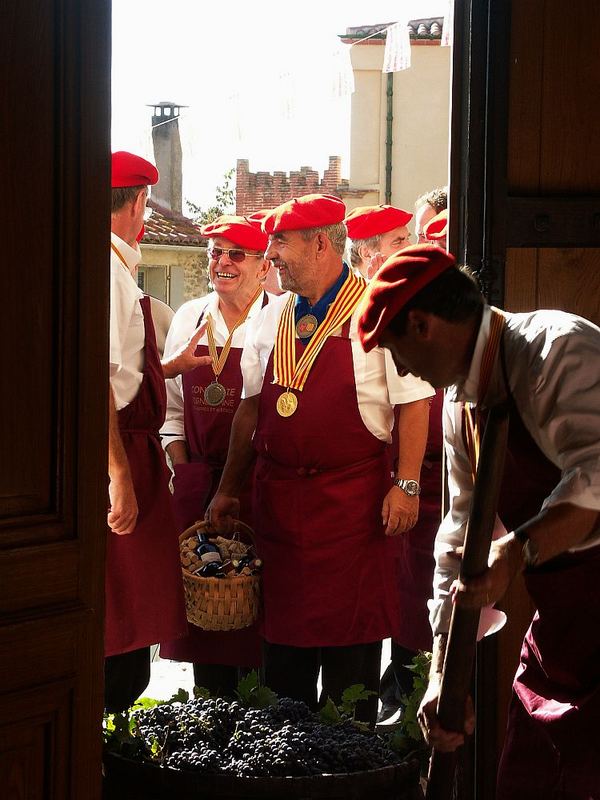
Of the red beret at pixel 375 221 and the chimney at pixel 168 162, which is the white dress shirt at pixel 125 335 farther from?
the chimney at pixel 168 162

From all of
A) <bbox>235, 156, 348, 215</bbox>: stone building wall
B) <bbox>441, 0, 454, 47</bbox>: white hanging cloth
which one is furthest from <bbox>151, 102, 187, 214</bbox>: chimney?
<bbox>441, 0, 454, 47</bbox>: white hanging cloth

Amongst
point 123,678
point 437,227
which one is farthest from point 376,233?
point 123,678

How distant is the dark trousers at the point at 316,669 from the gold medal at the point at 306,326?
1159 mm

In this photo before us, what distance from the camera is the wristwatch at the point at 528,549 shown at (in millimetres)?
2291

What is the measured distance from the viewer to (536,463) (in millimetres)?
2568

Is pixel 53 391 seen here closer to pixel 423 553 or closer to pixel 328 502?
pixel 328 502

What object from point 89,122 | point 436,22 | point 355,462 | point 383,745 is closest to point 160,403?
point 355,462

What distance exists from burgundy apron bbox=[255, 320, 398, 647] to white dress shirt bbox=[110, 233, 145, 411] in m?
0.62

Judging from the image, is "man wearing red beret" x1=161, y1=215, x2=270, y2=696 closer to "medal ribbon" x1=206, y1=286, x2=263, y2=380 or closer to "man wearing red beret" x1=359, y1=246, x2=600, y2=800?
"medal ribbon" x1=206, y1=286, x2=263, y2=380

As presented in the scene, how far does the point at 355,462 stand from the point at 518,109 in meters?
1.45

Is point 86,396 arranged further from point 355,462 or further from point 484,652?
point 355,462

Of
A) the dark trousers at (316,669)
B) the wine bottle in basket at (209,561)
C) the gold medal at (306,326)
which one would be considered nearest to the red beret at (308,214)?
the gold medal at (306,326)

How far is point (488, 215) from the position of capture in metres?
3.48

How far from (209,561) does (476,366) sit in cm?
199
